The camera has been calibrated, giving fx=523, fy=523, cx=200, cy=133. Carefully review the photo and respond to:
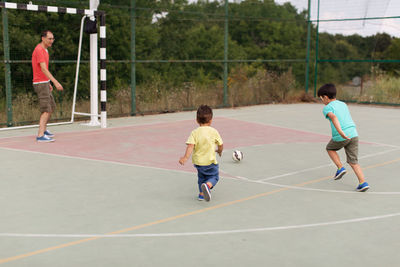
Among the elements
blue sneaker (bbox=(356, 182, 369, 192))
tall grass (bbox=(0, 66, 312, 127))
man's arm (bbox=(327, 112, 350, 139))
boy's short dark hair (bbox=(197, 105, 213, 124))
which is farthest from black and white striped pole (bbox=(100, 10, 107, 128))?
blue sneaker (bbox=(356, 182, 369, 192))

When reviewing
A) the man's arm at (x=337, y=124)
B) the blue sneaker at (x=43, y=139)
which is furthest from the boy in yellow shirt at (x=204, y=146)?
the blue sneaker at (x=43, y=139)

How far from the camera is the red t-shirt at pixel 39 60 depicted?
8930 millimetres

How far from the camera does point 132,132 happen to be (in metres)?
10.4

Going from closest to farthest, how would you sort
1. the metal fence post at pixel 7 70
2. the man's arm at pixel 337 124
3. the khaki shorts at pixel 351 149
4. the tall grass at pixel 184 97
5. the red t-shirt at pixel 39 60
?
the man's arm at pixel 337 124, the khaki shorts at pixel 351 149, the red t-shirt at pixel 39 60, the metal fence post at pixel 7 70, the tall grass at pixel 184 97

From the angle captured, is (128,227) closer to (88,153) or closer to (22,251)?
(22,251)

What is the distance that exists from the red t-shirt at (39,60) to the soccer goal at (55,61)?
1141 millimetres

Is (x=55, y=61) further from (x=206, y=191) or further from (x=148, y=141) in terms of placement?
(x=206, y=191)

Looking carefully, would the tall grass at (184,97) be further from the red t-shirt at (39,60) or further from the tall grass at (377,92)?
the red t-shirt at (39,60)

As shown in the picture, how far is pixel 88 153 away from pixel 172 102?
19.6 ft

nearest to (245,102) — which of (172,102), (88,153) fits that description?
(172,102)

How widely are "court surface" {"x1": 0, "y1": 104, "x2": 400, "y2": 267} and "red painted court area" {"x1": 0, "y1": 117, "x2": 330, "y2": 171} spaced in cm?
3

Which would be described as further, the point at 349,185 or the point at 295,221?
the point at 349,185

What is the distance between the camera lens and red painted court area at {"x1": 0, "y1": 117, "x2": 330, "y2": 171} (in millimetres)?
8028

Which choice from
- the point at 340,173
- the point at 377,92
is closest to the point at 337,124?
the point at 340,173
